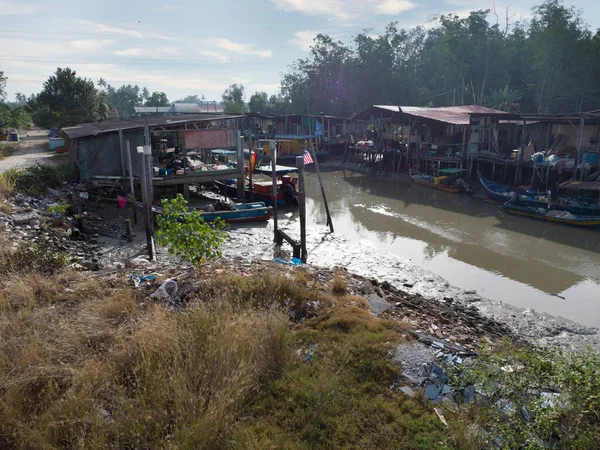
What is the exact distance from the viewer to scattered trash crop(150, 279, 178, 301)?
6683mm

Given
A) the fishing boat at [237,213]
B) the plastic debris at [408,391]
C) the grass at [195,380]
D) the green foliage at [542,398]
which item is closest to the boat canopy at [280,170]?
the fishing boat at [237,213]

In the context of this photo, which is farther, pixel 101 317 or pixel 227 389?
pixel 101 317

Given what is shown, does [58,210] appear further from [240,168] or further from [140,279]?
[140,279]

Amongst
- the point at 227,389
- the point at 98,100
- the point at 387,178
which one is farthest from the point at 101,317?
the point at 98,100

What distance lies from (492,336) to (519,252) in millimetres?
7232

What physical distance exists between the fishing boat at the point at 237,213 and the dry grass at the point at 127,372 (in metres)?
9.79

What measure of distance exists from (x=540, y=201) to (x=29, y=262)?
60.0ft

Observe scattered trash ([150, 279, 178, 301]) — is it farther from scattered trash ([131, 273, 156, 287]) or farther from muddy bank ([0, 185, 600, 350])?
muddy bank ([0, 185, 600, 350])

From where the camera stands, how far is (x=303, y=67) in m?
57.6

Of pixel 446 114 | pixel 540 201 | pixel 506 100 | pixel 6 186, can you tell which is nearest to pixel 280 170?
pixel 6 186

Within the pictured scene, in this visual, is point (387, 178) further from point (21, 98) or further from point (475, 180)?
point (21, 98)

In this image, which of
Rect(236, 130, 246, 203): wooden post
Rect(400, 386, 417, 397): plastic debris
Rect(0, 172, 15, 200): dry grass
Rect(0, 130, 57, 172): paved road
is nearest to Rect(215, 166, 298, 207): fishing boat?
Rect(236, 130, 246, 203): wooden post

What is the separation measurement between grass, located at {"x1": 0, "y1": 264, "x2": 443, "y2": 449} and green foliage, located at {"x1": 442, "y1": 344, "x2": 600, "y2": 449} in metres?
0.61

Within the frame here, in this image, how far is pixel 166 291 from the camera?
6.83 metres
